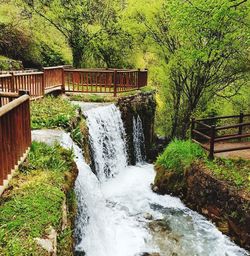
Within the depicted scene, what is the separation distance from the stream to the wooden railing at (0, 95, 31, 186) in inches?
63.0

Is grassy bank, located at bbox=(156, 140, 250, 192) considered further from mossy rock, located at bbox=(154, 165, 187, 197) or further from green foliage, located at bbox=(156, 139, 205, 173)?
mossy rock, located at bbox=(154, 165, 187, 197)

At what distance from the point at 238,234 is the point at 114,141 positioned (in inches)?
243

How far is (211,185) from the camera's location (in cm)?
906

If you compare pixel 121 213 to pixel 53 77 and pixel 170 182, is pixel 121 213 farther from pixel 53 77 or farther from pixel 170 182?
pixel 53 77

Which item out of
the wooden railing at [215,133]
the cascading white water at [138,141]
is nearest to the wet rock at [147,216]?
the wooden railing at [215,133]

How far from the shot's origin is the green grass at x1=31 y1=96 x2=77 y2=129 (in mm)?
9016

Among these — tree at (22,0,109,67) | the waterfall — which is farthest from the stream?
tree at (22,0,109,67)

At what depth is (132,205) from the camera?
10047 millimetres

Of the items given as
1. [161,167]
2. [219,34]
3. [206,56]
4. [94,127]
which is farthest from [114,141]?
[219,34]

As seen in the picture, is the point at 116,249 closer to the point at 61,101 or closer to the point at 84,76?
the point at 61,101

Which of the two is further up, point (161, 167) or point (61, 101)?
point (61, 101)

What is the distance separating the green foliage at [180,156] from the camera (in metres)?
10.4

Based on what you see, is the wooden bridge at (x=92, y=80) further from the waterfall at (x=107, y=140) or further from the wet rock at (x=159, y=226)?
the wet rock at (x=159, y=226)

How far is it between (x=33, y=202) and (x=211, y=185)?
5950mm
